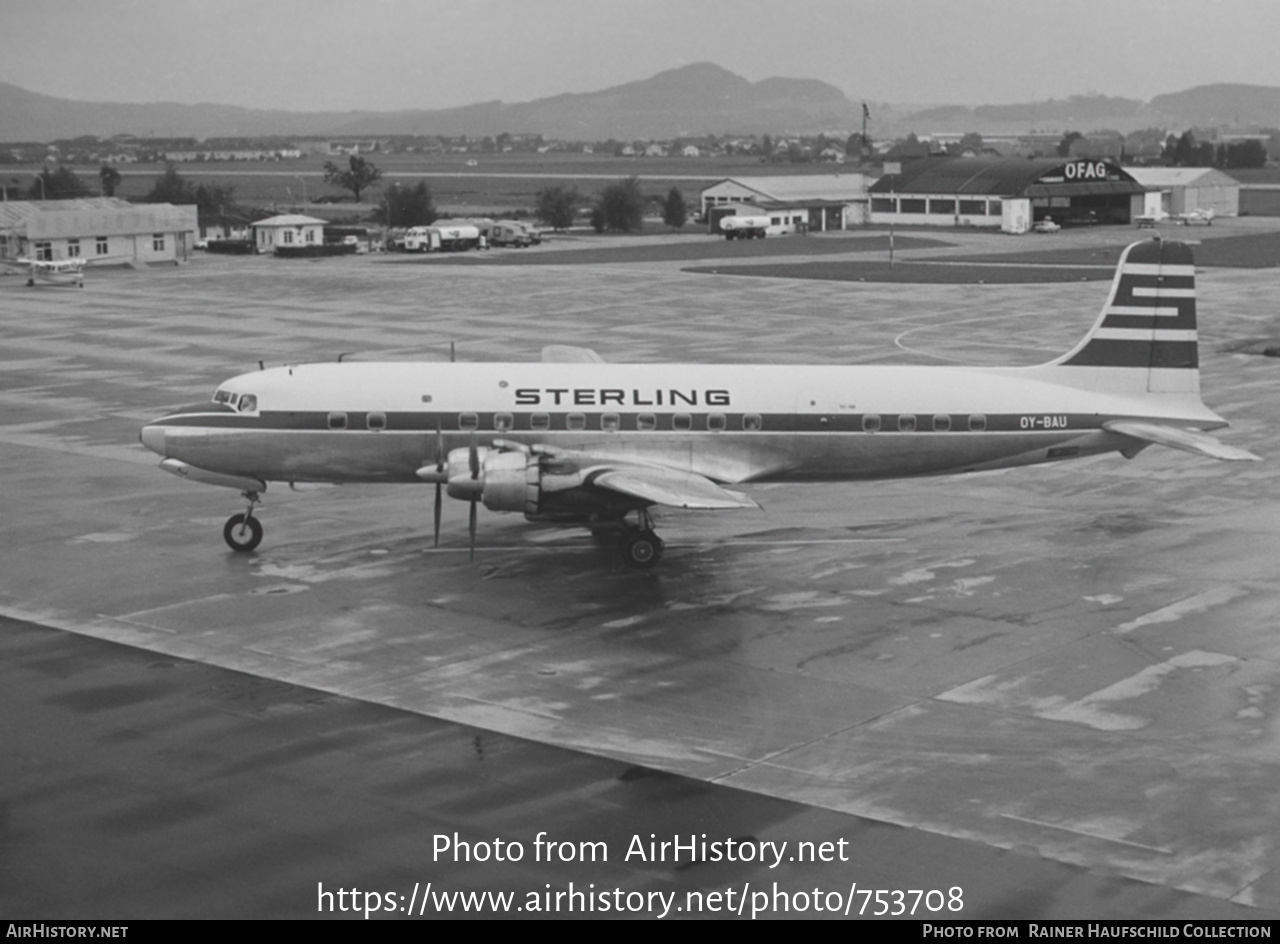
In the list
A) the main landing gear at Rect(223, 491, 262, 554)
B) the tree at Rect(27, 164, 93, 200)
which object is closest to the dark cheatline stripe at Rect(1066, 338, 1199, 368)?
the main landing gear at Rect(223, 491, 262, 554)

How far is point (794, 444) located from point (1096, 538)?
25.9ft

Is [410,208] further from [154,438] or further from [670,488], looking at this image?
[670,488]

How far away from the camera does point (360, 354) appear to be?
64.8 meters

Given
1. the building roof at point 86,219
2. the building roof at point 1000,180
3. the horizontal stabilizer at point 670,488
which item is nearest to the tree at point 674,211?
the building roof at point 1000,180

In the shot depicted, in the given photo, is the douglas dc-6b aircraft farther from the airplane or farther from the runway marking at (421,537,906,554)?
the airplane

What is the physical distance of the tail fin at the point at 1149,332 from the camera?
3609cm

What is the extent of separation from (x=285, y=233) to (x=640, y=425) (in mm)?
99074

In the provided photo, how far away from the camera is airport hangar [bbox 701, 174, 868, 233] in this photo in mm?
144875

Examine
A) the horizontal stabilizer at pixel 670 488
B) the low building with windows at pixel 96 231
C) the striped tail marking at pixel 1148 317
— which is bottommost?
the horizontal stabilizer at pixel 670 488

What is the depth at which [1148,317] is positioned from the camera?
36438 millimetres

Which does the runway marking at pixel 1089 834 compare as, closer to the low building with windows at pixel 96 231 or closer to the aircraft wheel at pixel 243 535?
the aircraft wheel at pixel 243 535

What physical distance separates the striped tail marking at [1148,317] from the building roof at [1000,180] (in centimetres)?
11108

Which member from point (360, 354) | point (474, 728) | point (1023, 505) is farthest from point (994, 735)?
point (360, 354)

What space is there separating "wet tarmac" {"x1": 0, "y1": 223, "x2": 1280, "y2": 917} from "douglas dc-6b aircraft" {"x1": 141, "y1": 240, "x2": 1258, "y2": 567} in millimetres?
2011
